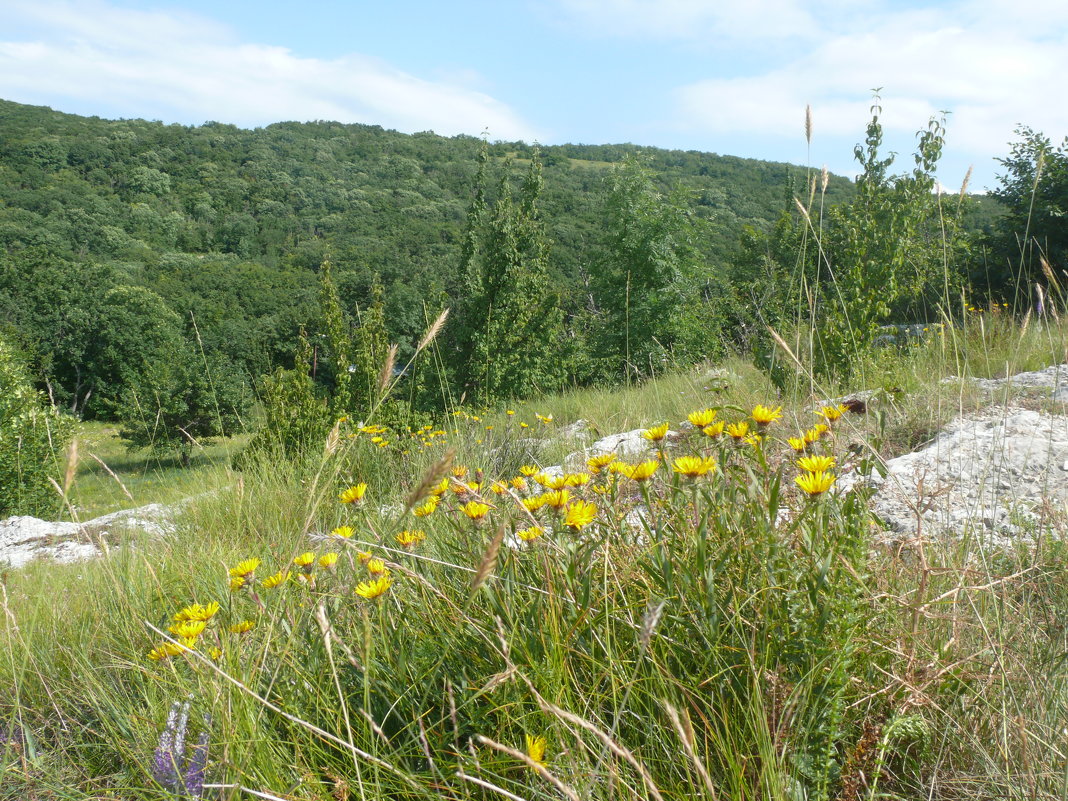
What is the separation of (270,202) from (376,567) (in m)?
64.0

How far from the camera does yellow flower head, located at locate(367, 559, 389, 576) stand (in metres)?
1.31

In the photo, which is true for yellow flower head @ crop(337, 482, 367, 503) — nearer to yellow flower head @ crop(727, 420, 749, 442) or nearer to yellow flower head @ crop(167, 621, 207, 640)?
yellow flower head @ crop(167, 621, 207, 640)

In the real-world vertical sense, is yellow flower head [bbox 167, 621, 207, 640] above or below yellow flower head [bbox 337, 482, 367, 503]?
below

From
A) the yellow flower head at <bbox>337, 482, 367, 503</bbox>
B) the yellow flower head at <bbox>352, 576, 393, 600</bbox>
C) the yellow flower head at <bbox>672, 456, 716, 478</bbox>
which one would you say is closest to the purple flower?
the yellow flower head at <bbox>352, 576, 393, 600</bbox>

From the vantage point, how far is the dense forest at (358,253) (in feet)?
46.6

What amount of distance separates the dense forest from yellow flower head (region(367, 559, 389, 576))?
1.99m

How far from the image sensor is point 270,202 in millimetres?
58438

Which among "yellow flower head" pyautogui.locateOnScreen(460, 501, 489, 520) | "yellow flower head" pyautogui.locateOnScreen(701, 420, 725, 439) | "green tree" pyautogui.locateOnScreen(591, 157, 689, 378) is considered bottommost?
"yellow flower head" pyautogui.locateOnScreen(460, 501, 489, 520)

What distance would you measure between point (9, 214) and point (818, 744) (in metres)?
62.9

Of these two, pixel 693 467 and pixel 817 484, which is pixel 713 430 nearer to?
pixel 693 467

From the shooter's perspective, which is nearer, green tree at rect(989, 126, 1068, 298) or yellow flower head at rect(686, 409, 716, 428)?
yellow flower head at rect(686, 409, 716, 428)

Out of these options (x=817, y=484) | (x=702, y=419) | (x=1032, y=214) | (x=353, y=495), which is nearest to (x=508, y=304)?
(x=1032, y=214)

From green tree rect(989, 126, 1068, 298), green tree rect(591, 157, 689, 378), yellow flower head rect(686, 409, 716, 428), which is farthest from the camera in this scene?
green tree rect(591, 157, 689, 378)

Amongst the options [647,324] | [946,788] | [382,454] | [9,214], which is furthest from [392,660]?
[9,214]
